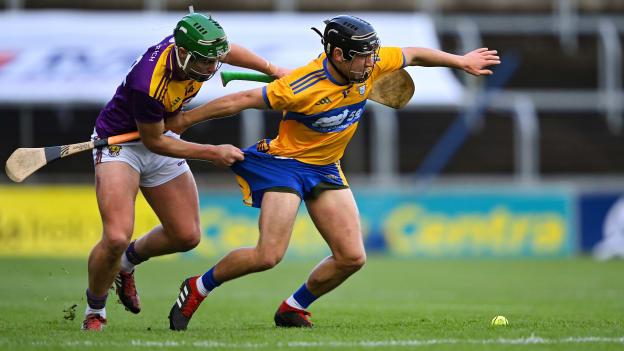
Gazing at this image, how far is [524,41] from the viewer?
27.5 m

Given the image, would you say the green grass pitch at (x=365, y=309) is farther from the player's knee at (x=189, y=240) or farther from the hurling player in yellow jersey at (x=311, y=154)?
the player's knee at (x=189, y=240)

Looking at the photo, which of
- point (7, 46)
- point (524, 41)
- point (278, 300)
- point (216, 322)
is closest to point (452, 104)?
point (524, 41)

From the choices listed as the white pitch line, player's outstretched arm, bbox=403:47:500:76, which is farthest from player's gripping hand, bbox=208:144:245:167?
player's outstretched arm, bbox=403:47:500:76

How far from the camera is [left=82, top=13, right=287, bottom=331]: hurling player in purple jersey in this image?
8.02 meters

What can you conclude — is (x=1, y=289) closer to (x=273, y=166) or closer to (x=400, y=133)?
(x=273, y=166)

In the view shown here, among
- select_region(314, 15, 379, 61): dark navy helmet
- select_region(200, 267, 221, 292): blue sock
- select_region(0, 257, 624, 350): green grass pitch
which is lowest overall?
select_region(0, 257, 624, 350): green grass pitch

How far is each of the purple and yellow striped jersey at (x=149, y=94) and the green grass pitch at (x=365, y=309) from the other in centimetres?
151

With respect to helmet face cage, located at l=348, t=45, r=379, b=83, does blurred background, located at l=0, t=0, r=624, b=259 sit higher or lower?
lower

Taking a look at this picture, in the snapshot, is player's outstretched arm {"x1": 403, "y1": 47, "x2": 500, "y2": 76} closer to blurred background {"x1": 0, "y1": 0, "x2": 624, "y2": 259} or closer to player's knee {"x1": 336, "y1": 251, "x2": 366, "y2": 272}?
player's knee {"x1": 336, "y1": 251, "x2": 366, "y2": 272}

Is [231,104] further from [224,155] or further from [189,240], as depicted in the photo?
[189,240]

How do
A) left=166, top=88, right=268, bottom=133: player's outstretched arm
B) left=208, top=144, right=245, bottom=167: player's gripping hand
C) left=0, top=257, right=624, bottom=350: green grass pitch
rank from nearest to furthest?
left=0, top=257, right=624, bottom=350: green grass pitch, left=166, top=88, right=268, bottom=133: player's outstretched arm, left=208, top=144, right=245, bottom=167: player's gripping hand

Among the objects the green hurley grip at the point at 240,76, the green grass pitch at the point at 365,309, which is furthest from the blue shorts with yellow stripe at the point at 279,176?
the green grass pitch at the point at 365,309

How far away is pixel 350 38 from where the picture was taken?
8.00 meters

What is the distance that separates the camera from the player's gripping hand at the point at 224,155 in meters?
8.09
